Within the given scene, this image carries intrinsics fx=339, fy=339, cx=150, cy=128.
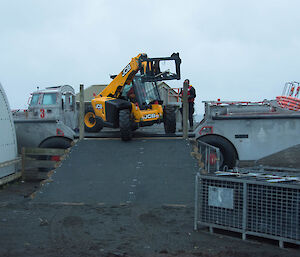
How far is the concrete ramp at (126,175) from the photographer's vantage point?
7.90 metres

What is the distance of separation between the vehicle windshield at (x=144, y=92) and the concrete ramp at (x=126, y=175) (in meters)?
1.58

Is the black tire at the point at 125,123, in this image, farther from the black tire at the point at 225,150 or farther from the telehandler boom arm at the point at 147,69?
the black tire at the point at 225,150

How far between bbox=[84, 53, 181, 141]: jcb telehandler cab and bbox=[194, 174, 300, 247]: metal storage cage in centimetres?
516

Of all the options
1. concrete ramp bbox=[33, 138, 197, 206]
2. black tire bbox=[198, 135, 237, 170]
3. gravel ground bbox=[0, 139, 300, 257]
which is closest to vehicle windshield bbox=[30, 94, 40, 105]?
gravel ground bbox=[0, 139, 300, 257]

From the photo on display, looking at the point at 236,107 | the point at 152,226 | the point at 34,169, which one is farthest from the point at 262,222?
the point at 34,169

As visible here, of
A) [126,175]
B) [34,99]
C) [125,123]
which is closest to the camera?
[126,175]

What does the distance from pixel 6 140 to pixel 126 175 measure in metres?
4.40

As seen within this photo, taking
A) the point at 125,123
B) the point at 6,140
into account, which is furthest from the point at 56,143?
the point at 125,123

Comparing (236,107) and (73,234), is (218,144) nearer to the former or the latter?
(236,107)

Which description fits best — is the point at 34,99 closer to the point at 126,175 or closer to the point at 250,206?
the point at 126,175

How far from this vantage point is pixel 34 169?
1112 centimetres

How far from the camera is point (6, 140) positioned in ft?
34.9

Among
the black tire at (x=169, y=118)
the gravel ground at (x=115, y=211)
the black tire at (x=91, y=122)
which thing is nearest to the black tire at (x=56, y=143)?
the black tire at (x=91, y=122)

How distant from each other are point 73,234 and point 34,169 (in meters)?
5.93
